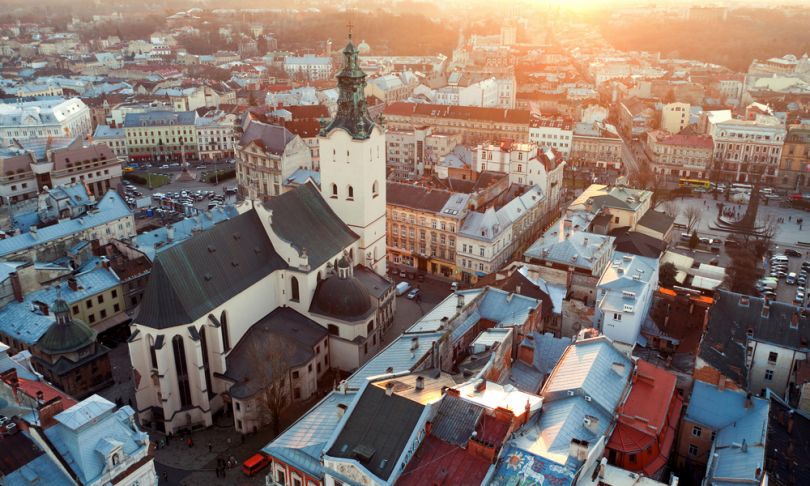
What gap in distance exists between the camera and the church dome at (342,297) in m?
56.5

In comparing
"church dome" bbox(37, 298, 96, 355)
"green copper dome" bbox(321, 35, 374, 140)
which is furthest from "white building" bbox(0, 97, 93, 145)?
"green copper dome" bbox(321, 35, 374, 140)

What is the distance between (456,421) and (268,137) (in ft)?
259

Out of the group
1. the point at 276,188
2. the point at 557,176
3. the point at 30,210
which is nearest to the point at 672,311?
the point at 557,176

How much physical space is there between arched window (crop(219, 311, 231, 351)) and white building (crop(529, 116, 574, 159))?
91.3m

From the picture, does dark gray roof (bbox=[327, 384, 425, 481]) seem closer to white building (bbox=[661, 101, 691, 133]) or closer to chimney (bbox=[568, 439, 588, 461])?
chimney (bbox=[568, 439, 588, 461])

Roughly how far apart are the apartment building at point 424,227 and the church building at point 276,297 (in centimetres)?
1029

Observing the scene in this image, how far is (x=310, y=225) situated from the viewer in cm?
6019

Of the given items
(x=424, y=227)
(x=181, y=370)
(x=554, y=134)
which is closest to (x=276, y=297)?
(x=181, y=370)

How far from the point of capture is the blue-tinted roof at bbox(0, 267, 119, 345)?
2258 inches

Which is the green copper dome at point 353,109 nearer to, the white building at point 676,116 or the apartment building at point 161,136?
the apartment building at point 161,136

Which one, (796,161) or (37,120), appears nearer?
(796,161)

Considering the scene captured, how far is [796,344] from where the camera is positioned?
50.5 m

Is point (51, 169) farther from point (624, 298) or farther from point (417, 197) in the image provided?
point (624, 298)

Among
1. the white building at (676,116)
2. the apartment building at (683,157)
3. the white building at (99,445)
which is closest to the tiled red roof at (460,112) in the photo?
the apartment building at (683,157)
